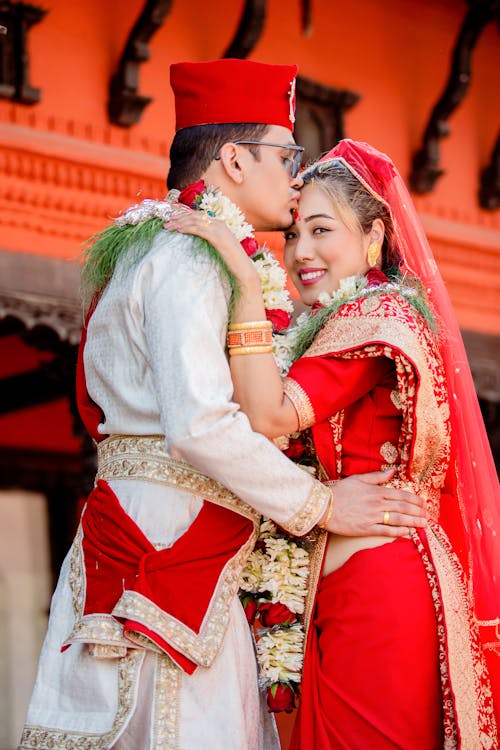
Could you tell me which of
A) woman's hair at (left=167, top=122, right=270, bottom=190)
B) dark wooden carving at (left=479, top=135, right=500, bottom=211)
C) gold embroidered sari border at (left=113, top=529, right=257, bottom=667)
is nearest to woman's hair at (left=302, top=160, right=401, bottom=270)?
woman's hair at (left=167, top=122, right=270, bottom=190)

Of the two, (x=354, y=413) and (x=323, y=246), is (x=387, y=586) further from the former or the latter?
(x=323, y=246)

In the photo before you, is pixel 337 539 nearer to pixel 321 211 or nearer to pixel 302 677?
pixel 302 677

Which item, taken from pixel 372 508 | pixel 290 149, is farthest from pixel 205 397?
pixel 290 149

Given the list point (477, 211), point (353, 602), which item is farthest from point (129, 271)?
point (477, 211)

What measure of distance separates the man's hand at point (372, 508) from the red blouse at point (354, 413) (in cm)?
5

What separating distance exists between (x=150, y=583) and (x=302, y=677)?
0.44 m

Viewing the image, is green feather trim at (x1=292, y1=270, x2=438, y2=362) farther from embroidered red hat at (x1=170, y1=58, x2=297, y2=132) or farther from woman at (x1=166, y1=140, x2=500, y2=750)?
embroidered red hat at (x1=170, y1=58, x2=297, y2=132)

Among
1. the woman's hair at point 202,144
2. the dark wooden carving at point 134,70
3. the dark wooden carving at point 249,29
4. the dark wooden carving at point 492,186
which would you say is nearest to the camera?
the woman's hair at point 202,144

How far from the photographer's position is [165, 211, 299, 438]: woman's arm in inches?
117

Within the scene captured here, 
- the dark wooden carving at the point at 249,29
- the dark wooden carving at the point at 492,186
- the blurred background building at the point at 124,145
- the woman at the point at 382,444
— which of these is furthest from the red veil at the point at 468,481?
the dark wooden carving at the point at 492,186

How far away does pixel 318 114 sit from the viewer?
7.37 meters

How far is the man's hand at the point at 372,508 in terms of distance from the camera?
3.09 metres

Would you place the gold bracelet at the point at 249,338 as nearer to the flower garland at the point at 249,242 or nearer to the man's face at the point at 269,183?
the flower garland at the point at 249,242

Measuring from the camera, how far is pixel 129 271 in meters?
3.04
